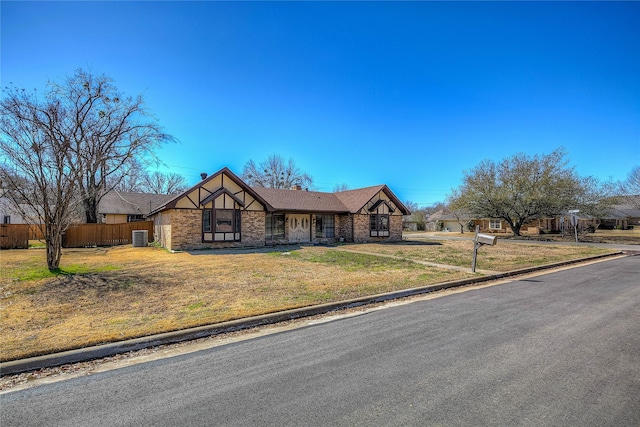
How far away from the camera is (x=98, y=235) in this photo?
2228 cm

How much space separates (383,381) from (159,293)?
5.94 m

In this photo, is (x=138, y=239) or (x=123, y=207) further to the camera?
(x=123, y=207)

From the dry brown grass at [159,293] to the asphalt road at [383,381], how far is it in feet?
4.32

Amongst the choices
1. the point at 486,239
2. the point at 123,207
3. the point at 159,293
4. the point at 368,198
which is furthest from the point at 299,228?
the point at 123,207

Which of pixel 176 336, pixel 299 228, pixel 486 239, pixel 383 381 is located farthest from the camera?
pixel 299 228

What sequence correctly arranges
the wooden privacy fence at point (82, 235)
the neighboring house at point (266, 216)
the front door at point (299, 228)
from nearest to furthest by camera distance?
1. the neighboring house at point (266, 216)
2. the wooden privacy fence at point (82, 235)
3. the front door at point (299, 228)

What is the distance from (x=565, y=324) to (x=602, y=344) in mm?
877

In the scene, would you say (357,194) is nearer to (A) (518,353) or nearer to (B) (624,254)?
(B) (624,254)

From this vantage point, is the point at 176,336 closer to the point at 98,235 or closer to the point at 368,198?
the point at 368,198

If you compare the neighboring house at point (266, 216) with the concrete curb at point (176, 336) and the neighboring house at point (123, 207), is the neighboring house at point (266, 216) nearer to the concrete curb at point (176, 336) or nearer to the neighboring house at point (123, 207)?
the neighboring house at point (123, 207)

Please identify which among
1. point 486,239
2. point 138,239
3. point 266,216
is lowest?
point 138,239

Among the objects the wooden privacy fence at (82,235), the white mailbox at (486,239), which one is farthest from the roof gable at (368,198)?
the wooden privacy fence at (82,235)

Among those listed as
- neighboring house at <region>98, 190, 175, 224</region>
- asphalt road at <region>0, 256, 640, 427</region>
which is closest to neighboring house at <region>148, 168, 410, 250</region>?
neighboring house at <region>98, 190, 175, 224</region>

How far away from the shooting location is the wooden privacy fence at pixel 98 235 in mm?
21406
